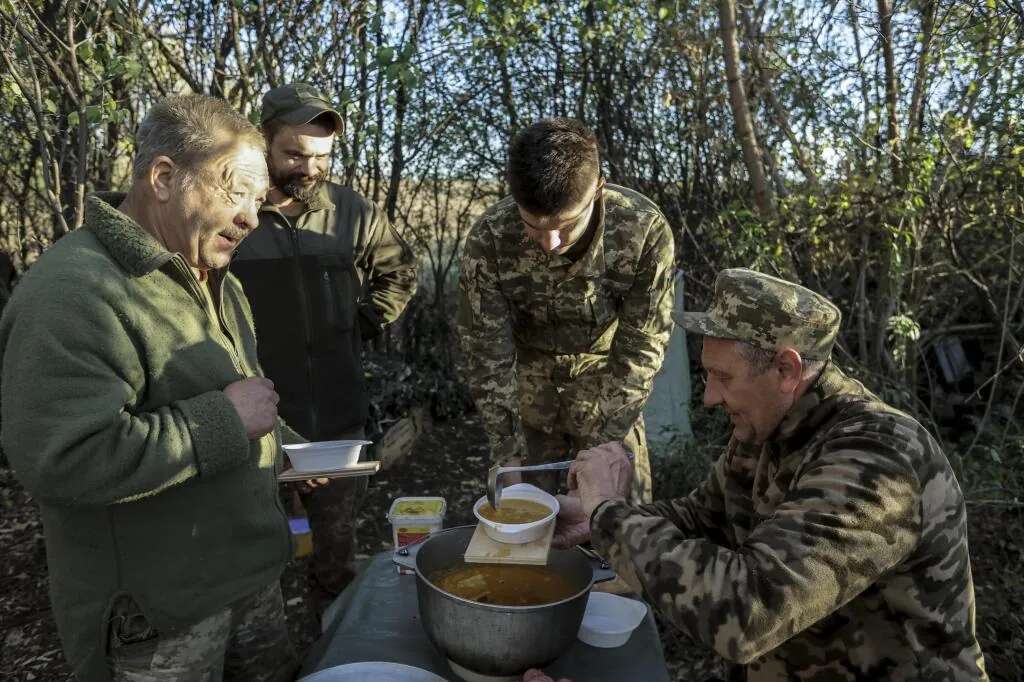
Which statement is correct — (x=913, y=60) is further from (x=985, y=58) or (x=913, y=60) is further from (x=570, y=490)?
(x=570, y=490)

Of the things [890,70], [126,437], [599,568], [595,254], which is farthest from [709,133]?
[126,437]

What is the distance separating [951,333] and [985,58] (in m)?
2.03

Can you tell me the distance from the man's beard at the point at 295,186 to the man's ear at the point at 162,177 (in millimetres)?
1260

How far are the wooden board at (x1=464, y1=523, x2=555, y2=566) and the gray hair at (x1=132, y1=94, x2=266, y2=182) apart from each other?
1.09m

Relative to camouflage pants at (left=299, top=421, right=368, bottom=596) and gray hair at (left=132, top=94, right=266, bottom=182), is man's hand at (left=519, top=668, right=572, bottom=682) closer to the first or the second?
gray hair at (left=132, top=94, right=266, bottom=182)

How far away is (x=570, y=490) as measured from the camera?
210 centimetres

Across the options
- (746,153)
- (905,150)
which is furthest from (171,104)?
(905,150)

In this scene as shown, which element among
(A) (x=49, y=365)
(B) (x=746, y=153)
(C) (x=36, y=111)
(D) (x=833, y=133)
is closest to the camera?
(A) (x=49, y=365)

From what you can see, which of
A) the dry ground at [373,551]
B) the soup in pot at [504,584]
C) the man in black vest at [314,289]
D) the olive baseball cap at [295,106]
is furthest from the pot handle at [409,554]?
the olive baseball cap at [295,106]

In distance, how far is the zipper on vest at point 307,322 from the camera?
3.07 m

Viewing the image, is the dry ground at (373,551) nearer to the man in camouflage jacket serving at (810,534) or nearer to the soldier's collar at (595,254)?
the soldier's collar at (595,254)

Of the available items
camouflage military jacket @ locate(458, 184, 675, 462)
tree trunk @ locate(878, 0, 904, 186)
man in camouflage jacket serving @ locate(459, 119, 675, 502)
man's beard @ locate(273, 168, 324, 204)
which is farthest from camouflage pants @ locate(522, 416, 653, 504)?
tree trunk @ locate(878, 0, 904, 186)

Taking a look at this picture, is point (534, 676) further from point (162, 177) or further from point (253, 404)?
point (162, 177)

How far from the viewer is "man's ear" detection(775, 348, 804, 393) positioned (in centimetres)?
168
